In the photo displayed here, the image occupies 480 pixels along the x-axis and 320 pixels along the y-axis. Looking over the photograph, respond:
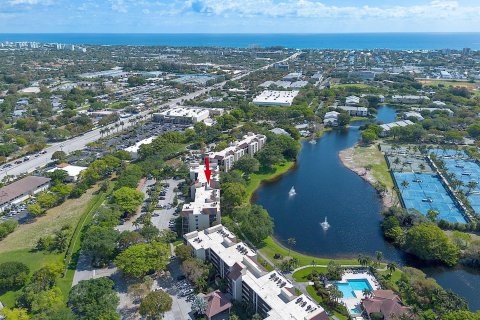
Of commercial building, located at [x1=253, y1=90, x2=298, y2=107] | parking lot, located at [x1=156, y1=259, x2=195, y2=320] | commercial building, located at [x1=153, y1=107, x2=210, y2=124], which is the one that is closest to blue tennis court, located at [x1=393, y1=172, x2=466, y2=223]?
parking lot, located at [x1=156, y1=259, x2=195, y2=320]

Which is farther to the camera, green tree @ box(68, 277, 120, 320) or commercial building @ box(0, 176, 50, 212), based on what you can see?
commercial building @ box(0, 176, 50, 212)

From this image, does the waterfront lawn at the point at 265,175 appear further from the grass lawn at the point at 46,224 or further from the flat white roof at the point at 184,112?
the flat white roof at the point at 184,112

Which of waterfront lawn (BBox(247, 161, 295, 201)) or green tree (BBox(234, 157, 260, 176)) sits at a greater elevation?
green tree (BBox(234, 157, 260, 176))

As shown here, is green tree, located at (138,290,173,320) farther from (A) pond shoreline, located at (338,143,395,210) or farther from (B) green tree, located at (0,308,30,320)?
(A) pond shoreline, located at (338,143,395,210)

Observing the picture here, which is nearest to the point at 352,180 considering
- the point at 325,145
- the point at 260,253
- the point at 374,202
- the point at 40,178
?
the point at 374,202

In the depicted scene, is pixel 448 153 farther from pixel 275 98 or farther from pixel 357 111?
pixel 275 98

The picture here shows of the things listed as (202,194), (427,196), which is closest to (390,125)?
(427,196)
